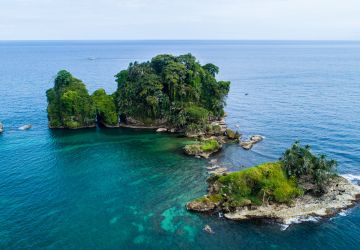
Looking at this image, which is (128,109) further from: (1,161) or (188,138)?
(1,161)

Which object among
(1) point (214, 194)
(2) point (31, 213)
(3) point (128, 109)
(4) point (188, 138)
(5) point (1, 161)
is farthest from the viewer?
(3) point (128, 109)

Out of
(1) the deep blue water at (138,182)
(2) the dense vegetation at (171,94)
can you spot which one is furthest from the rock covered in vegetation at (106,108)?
Result: (1) the deep blue water at (138,182)

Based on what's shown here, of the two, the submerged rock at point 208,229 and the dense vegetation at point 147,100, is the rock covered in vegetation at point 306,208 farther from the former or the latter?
the dense vegetation at point 147,100

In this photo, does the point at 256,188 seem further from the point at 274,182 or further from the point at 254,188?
the point at 274,182

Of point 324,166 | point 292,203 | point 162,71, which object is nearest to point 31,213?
point 292,203

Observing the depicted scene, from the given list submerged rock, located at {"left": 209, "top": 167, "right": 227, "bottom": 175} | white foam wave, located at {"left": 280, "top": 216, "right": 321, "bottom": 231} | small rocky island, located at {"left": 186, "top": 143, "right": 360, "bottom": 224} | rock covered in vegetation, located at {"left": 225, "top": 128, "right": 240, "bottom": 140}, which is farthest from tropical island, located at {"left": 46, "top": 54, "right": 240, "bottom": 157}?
white foam wave, located at {"left": 280, "top": 216, "right": 321, "bottom": 231}

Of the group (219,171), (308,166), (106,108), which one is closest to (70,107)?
(106,108)
